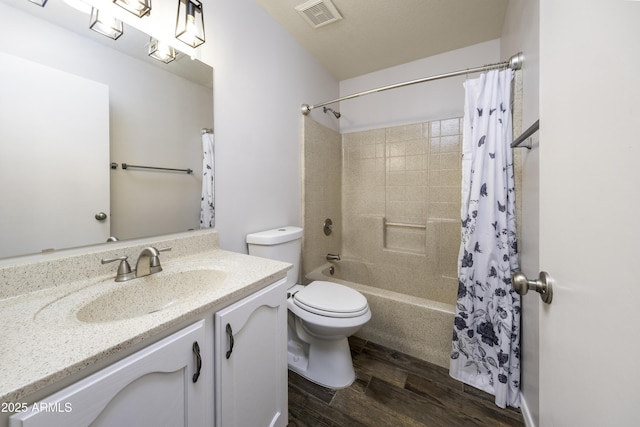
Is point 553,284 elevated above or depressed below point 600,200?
below

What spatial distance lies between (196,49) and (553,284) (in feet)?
5.47

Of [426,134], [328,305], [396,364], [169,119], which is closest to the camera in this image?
[169,119]

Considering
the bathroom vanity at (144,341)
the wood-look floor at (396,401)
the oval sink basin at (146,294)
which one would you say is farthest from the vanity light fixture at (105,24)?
the wood-look floor at (396,401)

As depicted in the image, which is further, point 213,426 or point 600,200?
point 213,426

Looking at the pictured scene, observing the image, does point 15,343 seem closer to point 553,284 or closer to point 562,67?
point 553,284

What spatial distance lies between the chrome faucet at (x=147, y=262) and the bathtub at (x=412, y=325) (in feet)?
4.40

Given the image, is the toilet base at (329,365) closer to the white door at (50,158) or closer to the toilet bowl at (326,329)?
the toilet bowl at (326,329)

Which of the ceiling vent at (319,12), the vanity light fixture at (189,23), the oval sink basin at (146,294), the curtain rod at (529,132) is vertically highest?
the ceiling vent at (319,12)

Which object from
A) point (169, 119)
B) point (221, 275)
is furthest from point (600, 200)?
point (169, 119)

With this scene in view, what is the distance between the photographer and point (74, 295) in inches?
28.0

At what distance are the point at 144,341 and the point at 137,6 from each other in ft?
4.12

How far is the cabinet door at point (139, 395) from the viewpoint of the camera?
Answer: 42cm

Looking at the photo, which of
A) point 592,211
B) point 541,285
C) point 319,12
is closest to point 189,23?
point 319,12

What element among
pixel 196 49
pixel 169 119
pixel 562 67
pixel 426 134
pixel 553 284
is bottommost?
pixel 553 284
